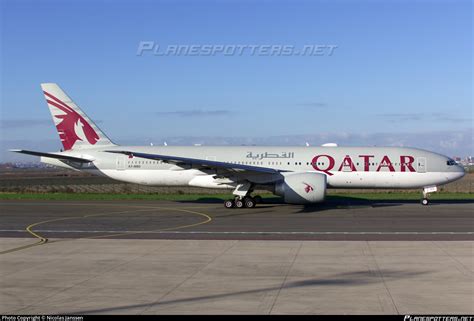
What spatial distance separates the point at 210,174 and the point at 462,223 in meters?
13.2

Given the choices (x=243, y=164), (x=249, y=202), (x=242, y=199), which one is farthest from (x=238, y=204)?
(x=243, y=164)

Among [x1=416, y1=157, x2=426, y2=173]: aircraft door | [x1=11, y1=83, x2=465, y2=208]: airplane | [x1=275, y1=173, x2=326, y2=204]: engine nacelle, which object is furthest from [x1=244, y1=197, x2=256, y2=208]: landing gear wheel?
[x1=416, y1=157, x2=426, y2=173]: aircraft door

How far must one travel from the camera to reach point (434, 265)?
1216 centimetres

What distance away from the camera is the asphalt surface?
17.8 m

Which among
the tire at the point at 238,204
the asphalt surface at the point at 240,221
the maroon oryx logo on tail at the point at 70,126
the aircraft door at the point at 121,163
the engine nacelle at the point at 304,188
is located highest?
the maroon oryx logo on tail at the point at 70,126

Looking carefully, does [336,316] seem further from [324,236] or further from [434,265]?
[324,236]

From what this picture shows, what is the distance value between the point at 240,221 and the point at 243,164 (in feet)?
29.5

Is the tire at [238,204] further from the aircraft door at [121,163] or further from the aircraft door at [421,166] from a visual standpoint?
the aircraft door at [421,166]

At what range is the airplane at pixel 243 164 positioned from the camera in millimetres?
28452

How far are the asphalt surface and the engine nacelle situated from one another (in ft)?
2.14

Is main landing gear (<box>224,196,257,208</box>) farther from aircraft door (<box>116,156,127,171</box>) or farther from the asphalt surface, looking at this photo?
aircraft door (<box>116,156,127,171</box>)

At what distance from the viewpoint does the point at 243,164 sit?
30641 millimetres

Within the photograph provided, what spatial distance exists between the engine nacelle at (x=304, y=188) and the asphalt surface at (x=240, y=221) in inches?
25.7

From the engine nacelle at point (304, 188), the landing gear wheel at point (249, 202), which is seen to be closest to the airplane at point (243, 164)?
the landing gear wheel at point (249, 202)
